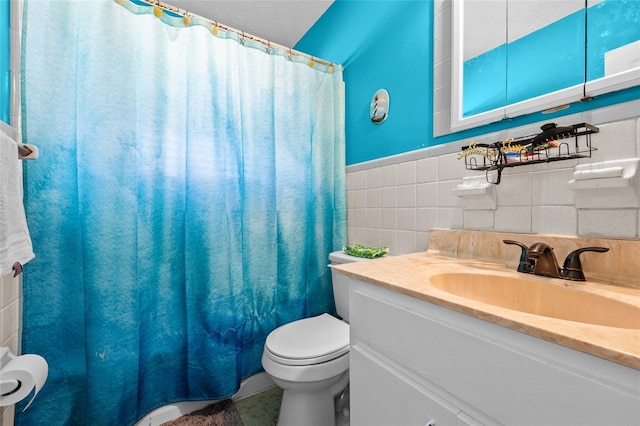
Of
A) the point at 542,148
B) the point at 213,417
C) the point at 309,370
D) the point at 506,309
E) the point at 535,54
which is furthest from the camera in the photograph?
the point at 213,417

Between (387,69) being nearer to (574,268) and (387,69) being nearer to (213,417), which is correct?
(574,268)

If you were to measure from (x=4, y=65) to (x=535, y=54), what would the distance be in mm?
1775

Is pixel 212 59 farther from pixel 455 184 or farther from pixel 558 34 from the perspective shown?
pixel 558 34

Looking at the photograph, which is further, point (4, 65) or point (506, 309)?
point (4, 65)

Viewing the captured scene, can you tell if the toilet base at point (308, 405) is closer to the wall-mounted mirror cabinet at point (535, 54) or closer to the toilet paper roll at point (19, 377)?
the toilet paper roll at point (19, 377)

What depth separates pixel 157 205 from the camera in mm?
1187

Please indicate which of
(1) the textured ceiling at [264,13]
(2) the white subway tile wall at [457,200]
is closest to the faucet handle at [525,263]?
(2) the white subway tile wall at [457,200]

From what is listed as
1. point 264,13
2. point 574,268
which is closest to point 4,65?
point 264,13

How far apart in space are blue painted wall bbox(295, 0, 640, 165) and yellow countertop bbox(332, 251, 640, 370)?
52cm

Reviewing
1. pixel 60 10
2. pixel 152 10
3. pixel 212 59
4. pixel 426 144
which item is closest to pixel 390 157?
pixel 426 144

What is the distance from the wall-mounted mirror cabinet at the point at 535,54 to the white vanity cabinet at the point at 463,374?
775 millimetres

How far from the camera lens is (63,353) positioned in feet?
3.34

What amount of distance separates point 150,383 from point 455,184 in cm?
159

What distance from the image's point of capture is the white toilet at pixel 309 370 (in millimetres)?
1016
